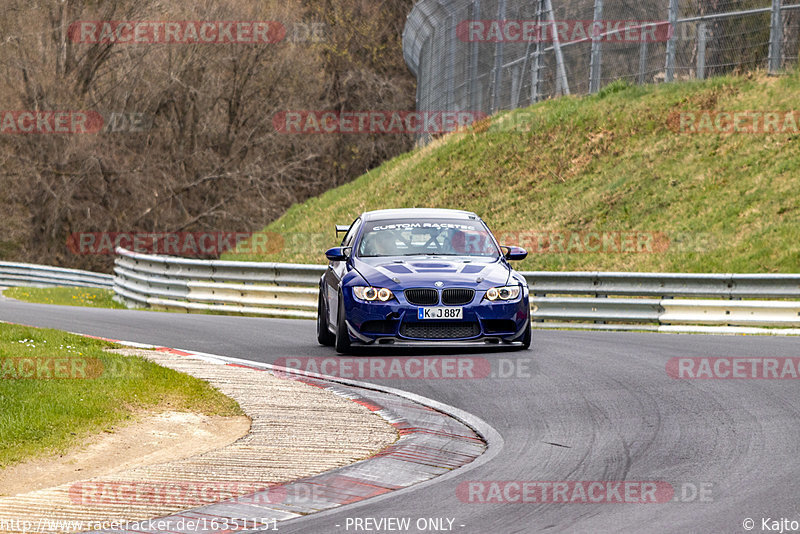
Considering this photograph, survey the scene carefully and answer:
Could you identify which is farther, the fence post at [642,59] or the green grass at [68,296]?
the green grass at [68,296]

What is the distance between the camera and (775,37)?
24.6 meters

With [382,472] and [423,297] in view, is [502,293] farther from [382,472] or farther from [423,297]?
[382,472]

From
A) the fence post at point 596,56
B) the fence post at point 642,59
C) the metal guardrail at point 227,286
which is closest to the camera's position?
the metal guardrail at point 227,286

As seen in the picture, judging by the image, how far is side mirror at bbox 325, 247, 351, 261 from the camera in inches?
521

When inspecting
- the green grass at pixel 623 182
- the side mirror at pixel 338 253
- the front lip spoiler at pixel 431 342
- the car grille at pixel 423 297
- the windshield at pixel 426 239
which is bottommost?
the front lip spoiler at pixel 431 342

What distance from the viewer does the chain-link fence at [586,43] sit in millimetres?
24922

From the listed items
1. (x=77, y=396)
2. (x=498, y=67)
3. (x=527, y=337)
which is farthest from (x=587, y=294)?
(x=498, y=67)

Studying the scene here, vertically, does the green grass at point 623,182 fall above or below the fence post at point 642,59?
below

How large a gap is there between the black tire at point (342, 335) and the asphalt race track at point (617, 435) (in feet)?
1.00

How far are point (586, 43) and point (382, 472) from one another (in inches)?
894

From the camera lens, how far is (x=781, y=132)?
23969 mm

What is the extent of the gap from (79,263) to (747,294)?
33668mm

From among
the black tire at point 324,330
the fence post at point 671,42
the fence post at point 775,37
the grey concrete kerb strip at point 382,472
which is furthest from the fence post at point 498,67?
the grey concrete kerb strip at point 382,472

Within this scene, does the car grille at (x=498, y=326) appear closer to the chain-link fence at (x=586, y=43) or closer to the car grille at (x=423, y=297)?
the car grille at (x=423, y=297)
